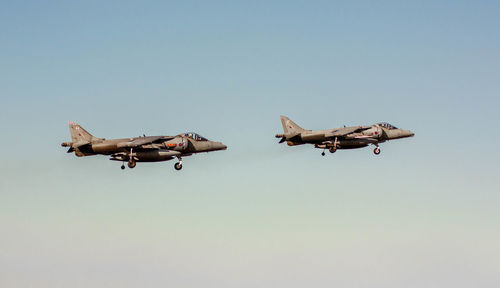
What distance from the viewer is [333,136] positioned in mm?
103375

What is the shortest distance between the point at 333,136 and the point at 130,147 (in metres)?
22.9

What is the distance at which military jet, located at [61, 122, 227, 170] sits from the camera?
312ft

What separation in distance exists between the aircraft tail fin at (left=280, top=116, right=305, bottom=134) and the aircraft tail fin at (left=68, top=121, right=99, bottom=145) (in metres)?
21.9

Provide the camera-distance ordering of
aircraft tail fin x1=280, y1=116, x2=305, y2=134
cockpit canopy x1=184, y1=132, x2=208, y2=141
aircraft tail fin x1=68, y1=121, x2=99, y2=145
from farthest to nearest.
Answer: aircraft tail fin x1=280, y1=116, x2=305, y2=134 < cockpit canopy x1=184, y1=132, x2=208, y2=141 < aircraft tail fin x1=68, y1=121, x2=99, y2=145

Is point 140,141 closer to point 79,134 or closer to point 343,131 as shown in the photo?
point 79,134

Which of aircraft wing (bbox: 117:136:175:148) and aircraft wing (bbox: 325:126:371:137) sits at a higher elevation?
Answer: aircraft wing (bbox: 325:126:371:137)

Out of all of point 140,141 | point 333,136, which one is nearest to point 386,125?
point 333,136

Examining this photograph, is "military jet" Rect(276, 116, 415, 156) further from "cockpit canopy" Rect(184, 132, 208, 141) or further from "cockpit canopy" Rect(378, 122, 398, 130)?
"cockpit canopy" Rect(184, 132, 208, 141)

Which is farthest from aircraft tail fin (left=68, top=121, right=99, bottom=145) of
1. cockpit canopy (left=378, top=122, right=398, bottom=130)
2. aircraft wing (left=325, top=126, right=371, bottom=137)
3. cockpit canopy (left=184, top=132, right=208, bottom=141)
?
cockpit canopy (left=378, top=122, right=398, bottom=130)

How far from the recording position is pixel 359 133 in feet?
345

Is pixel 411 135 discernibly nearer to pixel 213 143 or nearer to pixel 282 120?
pixel 282 120

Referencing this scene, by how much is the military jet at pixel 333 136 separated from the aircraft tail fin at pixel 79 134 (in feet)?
69.4

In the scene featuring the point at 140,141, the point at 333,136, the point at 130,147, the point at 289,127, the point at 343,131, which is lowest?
the point at 130,147

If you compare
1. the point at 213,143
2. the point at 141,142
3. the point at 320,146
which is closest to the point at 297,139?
the point at 320,146
